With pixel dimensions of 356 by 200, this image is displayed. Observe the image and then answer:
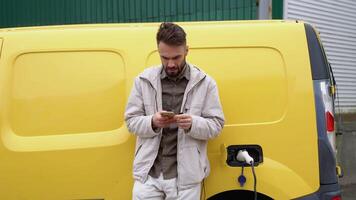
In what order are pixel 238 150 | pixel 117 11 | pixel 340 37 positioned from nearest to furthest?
pixel 238 150, pixel 340 37, pixel 117 11

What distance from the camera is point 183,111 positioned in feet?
9.31

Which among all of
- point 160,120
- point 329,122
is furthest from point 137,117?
point 329,122

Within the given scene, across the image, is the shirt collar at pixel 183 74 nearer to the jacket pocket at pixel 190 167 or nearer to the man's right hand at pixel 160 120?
the man's right hand at pixel 160 120

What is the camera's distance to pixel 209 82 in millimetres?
2859

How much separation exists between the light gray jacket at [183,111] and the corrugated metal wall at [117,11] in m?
5.02

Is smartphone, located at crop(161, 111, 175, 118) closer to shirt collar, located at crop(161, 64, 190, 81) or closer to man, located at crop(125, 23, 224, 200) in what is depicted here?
man, located at crop(125, 23, 224, 200)

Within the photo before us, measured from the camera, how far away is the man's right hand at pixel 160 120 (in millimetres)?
2656

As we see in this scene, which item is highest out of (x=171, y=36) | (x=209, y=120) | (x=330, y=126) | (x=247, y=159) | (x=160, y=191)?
(x=171, y=36)

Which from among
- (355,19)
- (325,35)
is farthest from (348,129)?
(355,19)

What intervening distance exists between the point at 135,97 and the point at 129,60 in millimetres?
389

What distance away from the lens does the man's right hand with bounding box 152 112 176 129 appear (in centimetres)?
266

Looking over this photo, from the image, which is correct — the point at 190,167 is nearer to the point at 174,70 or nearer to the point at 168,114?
the point at 168,114

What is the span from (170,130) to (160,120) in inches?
8.8

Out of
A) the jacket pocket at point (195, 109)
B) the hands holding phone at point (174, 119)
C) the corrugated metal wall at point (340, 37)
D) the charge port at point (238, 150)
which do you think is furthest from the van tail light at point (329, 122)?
the corrugated metal wall at point (340, 37)
